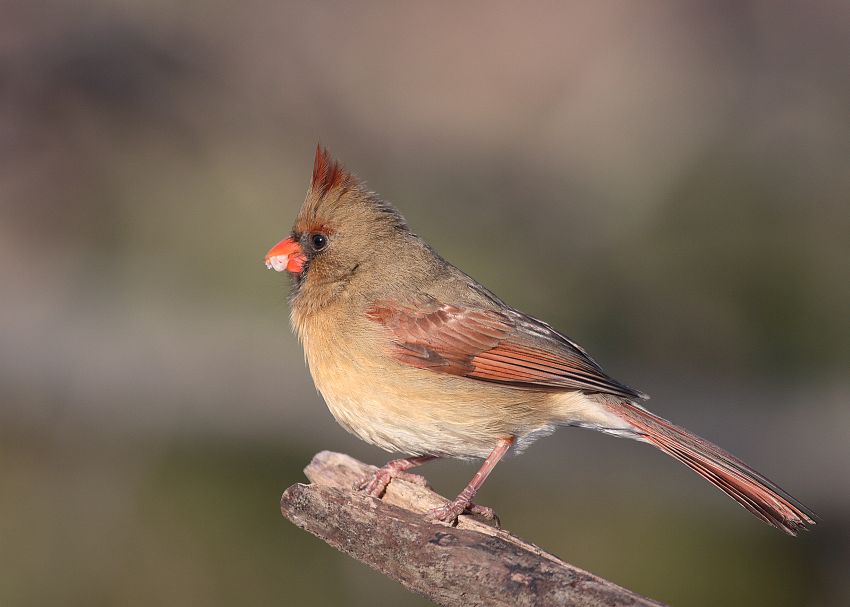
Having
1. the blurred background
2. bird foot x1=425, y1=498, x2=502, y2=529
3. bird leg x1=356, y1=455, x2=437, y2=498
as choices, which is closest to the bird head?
bird leg x1=356, y1=455, x2=437, y2=498

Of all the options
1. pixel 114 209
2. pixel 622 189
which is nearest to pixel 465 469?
pixel 622 189

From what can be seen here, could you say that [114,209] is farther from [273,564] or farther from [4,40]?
[273,564]

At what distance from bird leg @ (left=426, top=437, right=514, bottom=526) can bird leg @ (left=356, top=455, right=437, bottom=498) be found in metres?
0.20

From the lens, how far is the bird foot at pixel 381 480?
2.95 m

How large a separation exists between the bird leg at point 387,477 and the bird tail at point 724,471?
58cm

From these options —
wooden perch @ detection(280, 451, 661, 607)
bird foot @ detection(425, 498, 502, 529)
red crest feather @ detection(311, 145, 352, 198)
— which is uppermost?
red crest feather @ detection(311, 145, 352, 198)

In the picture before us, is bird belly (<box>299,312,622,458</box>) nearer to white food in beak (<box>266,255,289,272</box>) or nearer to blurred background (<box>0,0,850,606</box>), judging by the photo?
white food in beak (<box>266,255,289,272</box>)

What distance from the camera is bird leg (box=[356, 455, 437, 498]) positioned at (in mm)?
2951

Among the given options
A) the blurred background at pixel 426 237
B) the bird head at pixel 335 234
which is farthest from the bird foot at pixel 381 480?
the blurred background at pixel 426 237

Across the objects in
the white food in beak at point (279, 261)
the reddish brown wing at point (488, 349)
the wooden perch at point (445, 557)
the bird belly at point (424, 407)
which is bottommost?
the wooden perch at point (445, 557)

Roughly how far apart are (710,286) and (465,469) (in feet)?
6.81

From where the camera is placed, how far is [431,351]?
2.87 meters

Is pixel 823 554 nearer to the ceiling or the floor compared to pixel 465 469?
nearer to the ceiling

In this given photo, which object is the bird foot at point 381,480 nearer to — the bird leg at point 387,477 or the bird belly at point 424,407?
the bird leg at point 387,477
